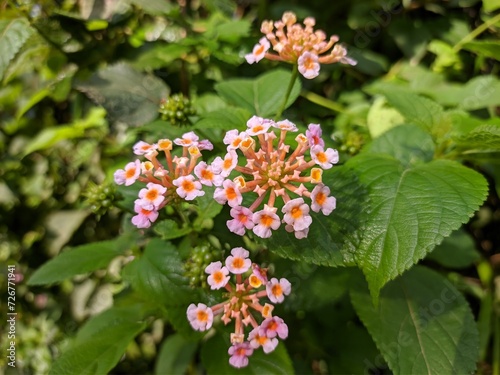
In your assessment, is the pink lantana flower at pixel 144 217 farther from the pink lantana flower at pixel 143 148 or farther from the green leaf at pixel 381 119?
the green leaf at pixel 381 119

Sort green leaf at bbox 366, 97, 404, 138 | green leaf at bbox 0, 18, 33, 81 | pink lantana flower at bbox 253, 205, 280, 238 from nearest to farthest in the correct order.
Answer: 1. pink lantana flower at bbox 253, 205, 280, 238
2. green leaf at bbox 0, 18, 33, 81
3. green leaf at bbox 366, 97, 404, 138

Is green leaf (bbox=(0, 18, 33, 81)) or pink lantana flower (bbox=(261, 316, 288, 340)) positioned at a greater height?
green leaf (bbox=(0, 18, 33, 81))

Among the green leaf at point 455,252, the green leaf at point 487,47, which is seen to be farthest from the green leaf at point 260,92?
the green leaf at point 455,252

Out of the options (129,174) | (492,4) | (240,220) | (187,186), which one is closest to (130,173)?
(129,174)

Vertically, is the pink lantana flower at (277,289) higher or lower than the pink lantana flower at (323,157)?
Answer: lower

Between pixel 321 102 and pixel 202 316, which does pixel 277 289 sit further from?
pixel 321 102

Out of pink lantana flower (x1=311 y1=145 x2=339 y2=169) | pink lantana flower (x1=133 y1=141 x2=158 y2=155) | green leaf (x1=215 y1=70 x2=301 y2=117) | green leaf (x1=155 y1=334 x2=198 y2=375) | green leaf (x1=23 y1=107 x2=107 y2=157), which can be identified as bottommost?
green leaf (x1=155 y1=334 x2=198 y2=375)

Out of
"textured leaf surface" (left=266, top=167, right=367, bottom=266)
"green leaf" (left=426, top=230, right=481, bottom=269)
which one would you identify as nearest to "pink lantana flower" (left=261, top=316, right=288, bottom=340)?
"textured leaf surface" (left=266, top=167, right=367, bottom=266)

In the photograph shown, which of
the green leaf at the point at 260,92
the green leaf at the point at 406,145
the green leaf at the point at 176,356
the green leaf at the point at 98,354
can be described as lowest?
the green leaf at the point at 176,356

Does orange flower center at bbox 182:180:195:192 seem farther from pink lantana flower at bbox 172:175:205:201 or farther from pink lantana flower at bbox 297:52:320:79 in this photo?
pink lantana flower at bbox 297:52:320:79
